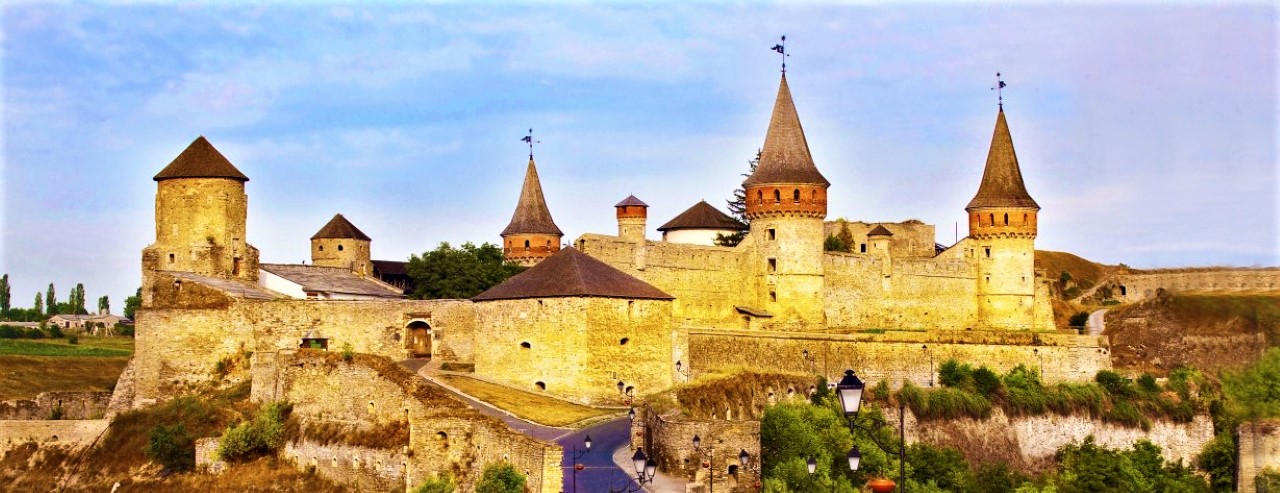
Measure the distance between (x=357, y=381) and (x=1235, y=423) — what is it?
33.4 meters

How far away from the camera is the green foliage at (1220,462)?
58.8 metres

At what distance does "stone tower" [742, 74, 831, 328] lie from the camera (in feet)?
216

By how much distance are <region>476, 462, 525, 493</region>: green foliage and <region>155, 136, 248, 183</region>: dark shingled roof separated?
66.3 feet

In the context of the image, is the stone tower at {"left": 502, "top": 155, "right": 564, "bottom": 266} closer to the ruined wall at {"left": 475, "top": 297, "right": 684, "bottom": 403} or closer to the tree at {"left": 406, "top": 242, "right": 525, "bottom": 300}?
the tree at {"left": 406, "top": 242, "right": 525, "bottom": 300}

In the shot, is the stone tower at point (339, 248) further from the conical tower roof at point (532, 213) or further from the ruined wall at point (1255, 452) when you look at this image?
the ruined wall at point (1255, 452)

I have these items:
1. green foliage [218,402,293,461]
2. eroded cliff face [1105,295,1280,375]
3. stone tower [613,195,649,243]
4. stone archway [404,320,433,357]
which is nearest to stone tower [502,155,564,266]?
stone tower [613,195,649,243]

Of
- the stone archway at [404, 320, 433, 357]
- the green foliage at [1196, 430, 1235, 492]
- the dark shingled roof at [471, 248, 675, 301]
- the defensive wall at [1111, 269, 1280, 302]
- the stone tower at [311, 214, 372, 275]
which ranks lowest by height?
the green foliage at [1196, 430, 1235, 492]

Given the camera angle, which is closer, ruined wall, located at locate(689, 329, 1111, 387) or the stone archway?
the stone archway

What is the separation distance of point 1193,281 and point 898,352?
26379 mm

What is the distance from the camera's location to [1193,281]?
271ft

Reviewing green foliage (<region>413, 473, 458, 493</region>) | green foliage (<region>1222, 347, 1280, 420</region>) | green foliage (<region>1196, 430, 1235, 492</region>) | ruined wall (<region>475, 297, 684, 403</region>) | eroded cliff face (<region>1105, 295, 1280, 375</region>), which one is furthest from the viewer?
eroded cliff face (<region>1105, 295, 1280, 375</region>)

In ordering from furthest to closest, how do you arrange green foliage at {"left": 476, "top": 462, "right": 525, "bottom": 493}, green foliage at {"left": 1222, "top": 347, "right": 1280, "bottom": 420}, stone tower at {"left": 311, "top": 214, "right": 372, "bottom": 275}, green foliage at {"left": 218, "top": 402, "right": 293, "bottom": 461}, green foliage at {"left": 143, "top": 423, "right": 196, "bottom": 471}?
stone tower at {"left": 311, "top": 214, "right": 372, "bottom": 275} → green foliage at {"left": 1222, "top": 347, "right": 1280, "bottom": 420} → green foliage at {"left": 143, "top": 423, "right": 196, "bottom": 471} → green foliage at {"left": 218, "top": 402, "right": 293, "bottom": 461} → green foliage at {"left": 476, "top": 462, "right": 525, "bottom": 493}

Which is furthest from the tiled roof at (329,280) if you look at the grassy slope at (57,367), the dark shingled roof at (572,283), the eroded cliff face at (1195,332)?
the eroded cliff face at (1195,332)

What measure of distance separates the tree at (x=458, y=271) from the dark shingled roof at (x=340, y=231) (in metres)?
6.14
